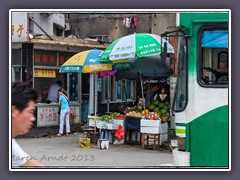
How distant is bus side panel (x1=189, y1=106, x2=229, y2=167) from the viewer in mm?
5348

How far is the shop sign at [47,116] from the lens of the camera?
12.5 metres

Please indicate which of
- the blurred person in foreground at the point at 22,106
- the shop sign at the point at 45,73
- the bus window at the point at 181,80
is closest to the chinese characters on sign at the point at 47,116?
the shop sign at the point at 45,73

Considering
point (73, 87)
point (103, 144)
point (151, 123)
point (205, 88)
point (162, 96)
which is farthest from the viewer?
point (73, 87)

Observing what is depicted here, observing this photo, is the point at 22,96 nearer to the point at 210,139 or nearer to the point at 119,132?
the point at 210,139

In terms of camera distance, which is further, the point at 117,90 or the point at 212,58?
the point at 117,90

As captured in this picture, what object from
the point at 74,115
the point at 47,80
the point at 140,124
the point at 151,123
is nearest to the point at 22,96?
the point at 151,123

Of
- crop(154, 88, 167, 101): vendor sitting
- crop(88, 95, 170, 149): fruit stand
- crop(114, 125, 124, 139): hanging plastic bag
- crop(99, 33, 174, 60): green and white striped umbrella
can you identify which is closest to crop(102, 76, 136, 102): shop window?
crop(154, 88, 167, 101): vendor sitting

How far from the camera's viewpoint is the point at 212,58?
5.35 m

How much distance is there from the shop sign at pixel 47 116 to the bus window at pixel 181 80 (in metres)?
7.48

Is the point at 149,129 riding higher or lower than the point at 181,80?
lower

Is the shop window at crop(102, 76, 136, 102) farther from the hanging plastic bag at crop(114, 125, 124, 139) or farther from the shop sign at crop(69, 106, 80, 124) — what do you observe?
the hanging plastic bag at crop(114, 125, 124, 139)

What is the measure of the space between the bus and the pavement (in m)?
2.46

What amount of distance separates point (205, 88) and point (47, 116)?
7972 millimetres

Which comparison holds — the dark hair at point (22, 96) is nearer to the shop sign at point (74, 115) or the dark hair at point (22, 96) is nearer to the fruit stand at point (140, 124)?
the fruit stand at point (140, 124)
